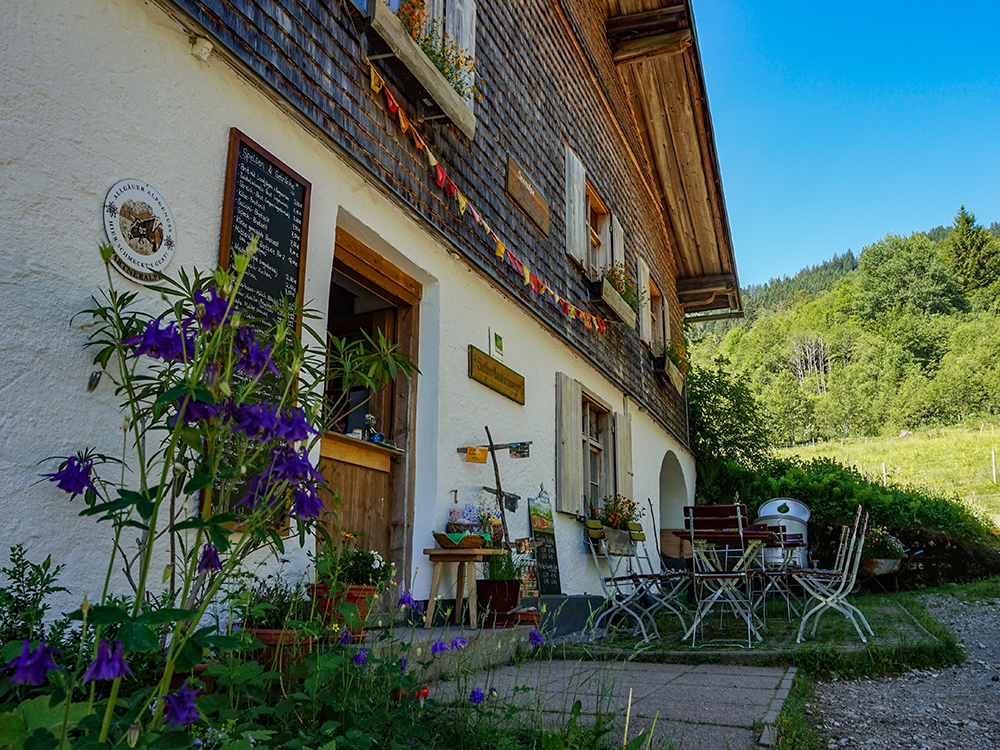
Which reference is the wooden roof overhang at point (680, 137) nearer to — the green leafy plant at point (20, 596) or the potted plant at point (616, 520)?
the potted plant at point (616, 520)

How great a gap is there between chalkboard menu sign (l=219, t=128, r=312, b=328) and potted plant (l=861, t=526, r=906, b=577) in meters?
9.42

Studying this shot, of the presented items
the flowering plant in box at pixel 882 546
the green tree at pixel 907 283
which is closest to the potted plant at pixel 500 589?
the flowering plant in box at pixel 882 546

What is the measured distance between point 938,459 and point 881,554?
20.8m

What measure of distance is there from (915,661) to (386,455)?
140 inches

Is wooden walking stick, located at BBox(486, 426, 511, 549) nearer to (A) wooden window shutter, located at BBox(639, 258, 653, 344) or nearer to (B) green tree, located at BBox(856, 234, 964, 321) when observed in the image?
(A) wooden window shutter, located at BBox(639, 258, 653, 344)

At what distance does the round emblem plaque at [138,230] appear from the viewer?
8.41 feet

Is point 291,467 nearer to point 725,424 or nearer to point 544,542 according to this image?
point 544,542

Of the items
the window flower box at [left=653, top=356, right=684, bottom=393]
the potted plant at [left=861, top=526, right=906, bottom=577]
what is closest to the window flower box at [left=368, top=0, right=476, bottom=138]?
the window flower box at [left=653, top=356, right=684, bottom=393]

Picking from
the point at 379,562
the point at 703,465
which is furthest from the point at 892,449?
the point at 379,562

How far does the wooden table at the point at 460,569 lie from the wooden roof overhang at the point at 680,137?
7468 mm

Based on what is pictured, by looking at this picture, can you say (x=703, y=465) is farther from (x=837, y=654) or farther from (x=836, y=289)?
(x=836, y=289)

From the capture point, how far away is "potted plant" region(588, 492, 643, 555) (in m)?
7.36

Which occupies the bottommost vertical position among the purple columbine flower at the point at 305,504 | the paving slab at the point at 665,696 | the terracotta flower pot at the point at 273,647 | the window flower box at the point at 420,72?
the paving slab at the point at 665,696

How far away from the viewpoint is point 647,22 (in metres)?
9.57
